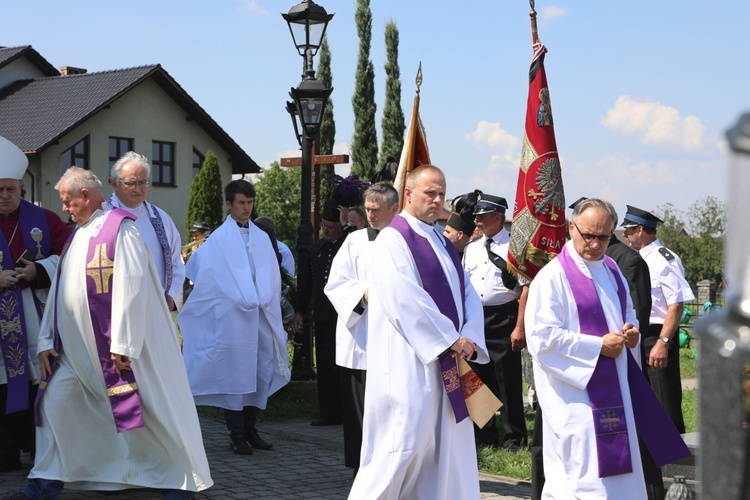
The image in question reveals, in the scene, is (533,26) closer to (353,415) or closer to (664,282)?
(664,282)

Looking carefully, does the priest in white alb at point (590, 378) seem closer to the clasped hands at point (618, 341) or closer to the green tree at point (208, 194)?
the clasped hands at point (618, 341)

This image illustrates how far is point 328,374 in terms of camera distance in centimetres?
965

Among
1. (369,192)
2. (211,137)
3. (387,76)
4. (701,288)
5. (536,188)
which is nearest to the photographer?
(369,192)

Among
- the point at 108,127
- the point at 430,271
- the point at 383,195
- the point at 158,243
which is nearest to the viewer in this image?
the point at 430,271

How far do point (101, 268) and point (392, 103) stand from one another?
42857mm

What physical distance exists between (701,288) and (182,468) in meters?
24.9

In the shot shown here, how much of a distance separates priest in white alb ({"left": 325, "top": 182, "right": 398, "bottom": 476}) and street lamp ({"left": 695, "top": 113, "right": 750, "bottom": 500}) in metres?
5.60

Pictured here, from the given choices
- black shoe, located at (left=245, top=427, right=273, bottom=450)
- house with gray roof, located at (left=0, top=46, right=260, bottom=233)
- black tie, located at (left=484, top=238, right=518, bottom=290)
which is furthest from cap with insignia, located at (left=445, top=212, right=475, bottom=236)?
house with gray roof, located at (left=0, top=46, right=260, bottom=233)

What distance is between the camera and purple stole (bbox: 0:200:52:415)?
7.14 m

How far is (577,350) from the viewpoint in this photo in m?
5.44

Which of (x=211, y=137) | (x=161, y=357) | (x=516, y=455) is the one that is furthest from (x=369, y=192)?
(x=211, y=137)

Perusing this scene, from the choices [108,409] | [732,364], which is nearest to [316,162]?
[108,409]

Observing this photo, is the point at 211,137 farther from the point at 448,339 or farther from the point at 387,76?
the point at 448,339

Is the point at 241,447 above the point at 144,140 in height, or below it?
below
